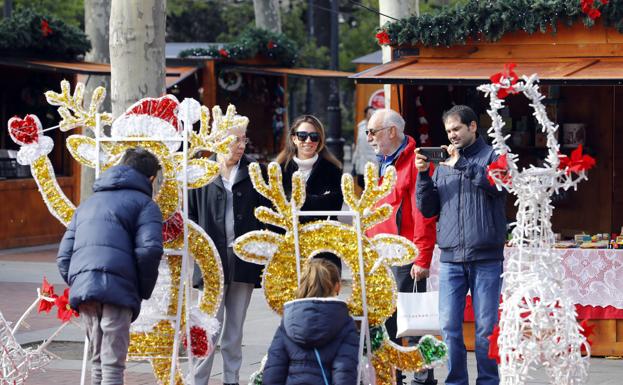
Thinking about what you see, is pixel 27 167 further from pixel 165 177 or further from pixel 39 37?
pixel 165 177

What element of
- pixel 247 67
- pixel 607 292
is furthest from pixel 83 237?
pixel 247 67

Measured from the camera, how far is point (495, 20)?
33.0 ft

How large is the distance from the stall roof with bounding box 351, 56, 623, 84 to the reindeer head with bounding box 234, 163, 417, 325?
10.1 feet

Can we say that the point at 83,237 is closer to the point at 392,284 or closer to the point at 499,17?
the point at 392,284

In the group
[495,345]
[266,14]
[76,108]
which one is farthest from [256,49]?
[495,345]

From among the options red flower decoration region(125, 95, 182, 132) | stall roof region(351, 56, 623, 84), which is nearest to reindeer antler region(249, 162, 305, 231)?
red flower decoration region(125, 95, 182, 132)

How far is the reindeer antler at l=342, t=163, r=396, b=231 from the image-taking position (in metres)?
6.80

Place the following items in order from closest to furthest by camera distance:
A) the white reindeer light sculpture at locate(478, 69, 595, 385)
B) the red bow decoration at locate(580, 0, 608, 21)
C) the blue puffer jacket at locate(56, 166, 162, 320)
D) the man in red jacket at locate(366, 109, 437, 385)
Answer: the white reindeer light sculpture at locate(478, 69, 595, 385) < the blue puffer jacket at locate(56, 166, 162, 320) < the man in red jacket at locate(366, 109, 437, 385) < the red bow decoration at locate(580, 0, 608, 21)

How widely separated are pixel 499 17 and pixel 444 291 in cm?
328

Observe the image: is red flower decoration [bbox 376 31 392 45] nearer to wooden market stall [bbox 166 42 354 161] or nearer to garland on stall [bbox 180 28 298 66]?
wooden market stall [bbox 166 42 354 161]

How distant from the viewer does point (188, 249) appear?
7.39m

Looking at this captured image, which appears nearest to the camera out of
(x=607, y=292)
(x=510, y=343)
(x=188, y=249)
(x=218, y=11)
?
(x=510, y=343)

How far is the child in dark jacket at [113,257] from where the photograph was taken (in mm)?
6520

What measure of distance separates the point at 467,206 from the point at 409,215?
0.71 meters
